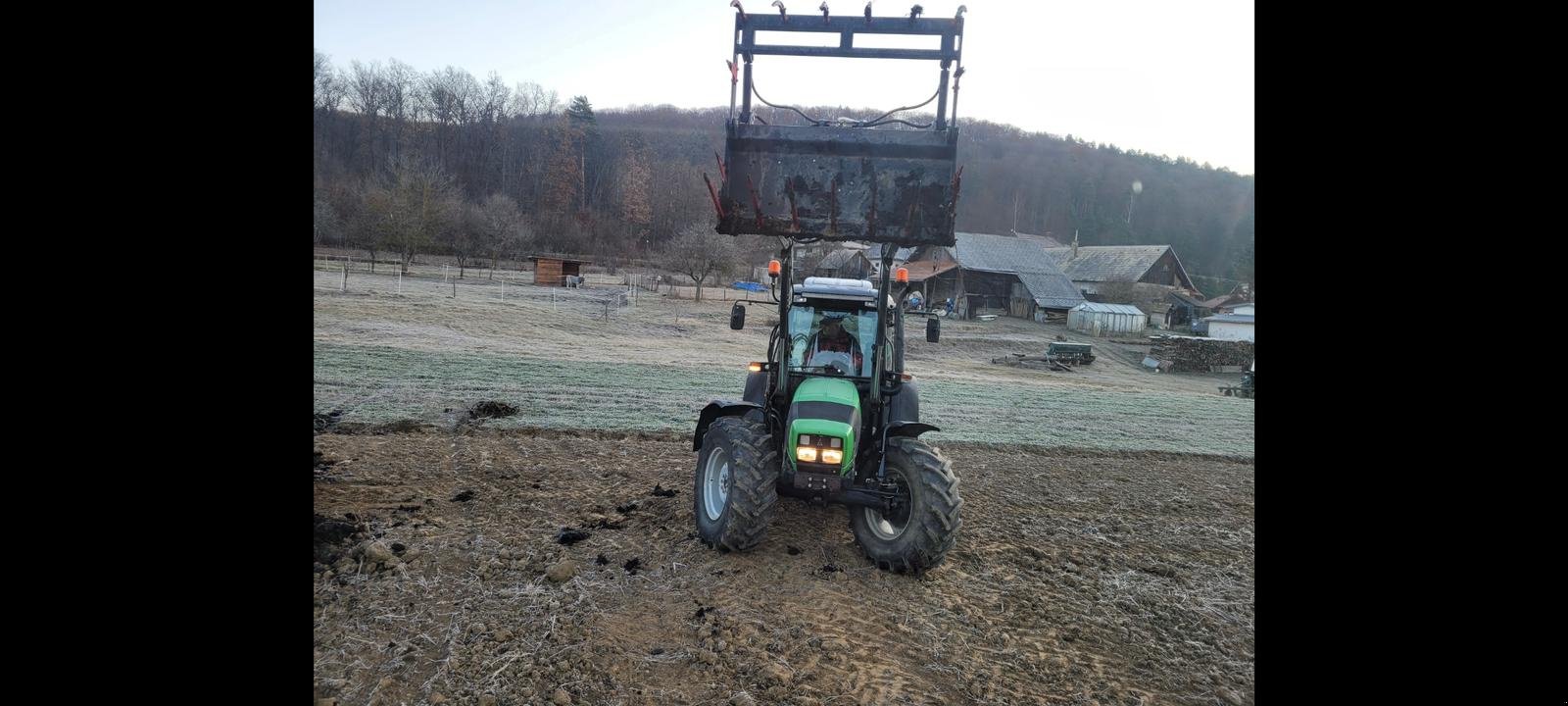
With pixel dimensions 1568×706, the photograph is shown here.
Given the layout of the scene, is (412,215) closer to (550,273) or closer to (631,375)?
(550,273)

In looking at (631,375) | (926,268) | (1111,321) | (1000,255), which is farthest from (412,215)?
(1111,321)

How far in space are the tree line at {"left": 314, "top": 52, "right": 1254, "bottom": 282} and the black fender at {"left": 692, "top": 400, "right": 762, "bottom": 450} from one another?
35859 millimetres

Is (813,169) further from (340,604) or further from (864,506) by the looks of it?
(340,604)

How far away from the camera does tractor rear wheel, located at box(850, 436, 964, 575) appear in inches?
199

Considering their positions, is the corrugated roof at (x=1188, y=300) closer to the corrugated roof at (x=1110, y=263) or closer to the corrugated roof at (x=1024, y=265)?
→ the corrugated roof at (x=1110, y=263)

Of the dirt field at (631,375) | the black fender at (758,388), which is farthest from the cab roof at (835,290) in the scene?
the dirt field at (631,375)

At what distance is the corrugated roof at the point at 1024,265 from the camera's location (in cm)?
3994

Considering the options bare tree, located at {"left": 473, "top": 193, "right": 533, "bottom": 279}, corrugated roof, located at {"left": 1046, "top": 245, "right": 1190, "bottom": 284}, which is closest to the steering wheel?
bare tree, located at {"left": 473, "top": 193, "right": 533, "bottom": 279}

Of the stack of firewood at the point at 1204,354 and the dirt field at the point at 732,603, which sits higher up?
the stack of firewood at the point at 1204,354

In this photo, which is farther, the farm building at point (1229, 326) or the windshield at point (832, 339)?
the farm building at point (1229, 326)

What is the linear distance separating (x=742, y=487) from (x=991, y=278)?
39.2 meters

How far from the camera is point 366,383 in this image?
1243 cm

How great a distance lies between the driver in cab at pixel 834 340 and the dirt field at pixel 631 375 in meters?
3.63
